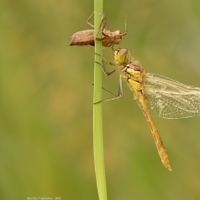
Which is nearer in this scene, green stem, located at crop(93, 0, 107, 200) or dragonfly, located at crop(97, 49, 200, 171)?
green stem, located at crop(93, 0, 107, 200)

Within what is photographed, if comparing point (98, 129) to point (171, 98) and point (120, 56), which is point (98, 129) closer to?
point (120, 56)

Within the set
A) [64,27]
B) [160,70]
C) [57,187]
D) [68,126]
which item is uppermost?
[64,27]

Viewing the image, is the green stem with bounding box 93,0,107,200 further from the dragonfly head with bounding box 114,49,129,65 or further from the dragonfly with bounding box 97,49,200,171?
the dragonfly with bounding box 97,49,200,171

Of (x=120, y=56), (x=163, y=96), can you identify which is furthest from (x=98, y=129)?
(x=163, y=96)

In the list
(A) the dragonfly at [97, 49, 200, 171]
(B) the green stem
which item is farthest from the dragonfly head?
(B) the green stem

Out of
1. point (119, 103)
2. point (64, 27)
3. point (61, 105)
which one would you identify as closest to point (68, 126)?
point (61, 105)

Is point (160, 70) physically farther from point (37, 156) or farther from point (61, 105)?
point (37, 156)
